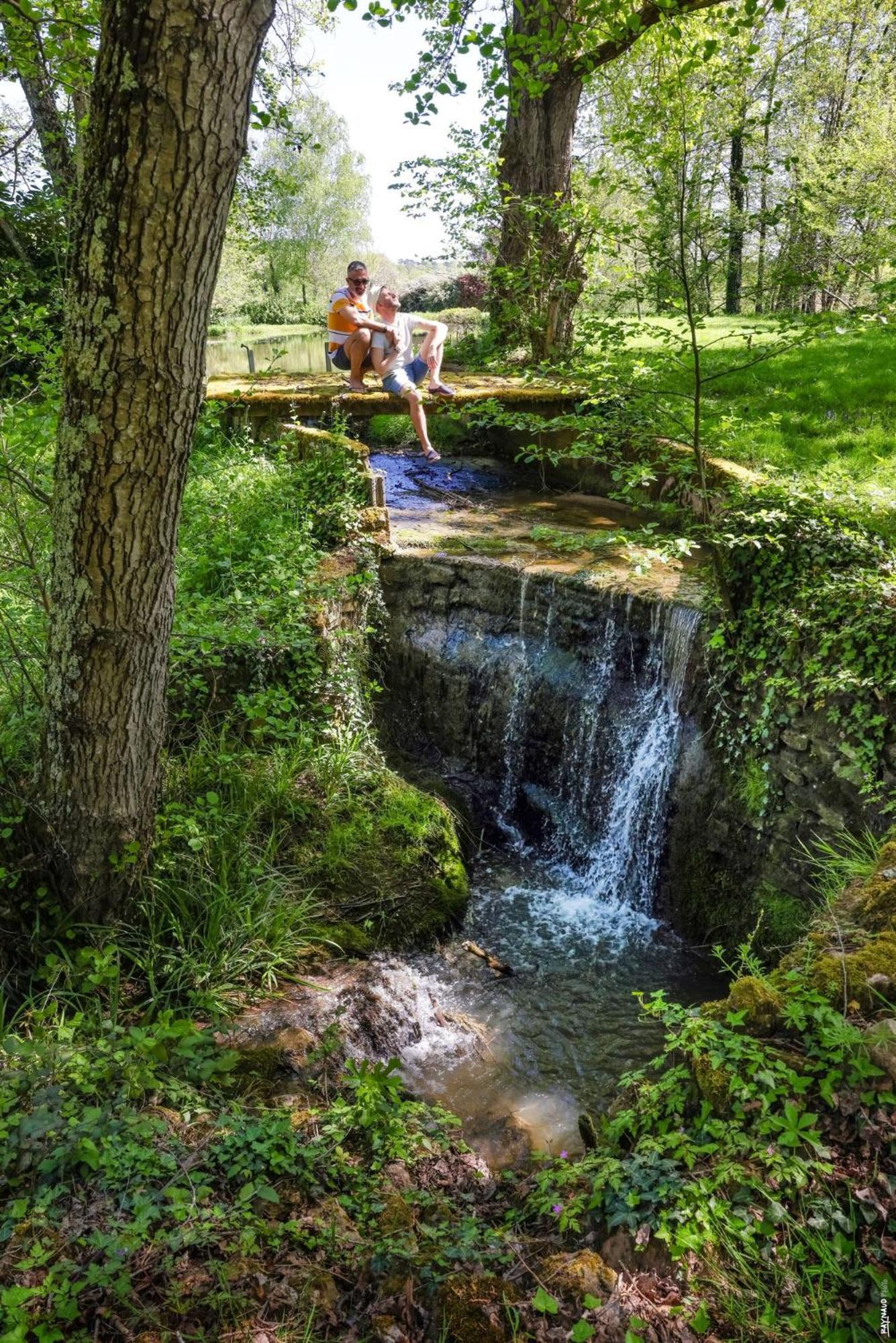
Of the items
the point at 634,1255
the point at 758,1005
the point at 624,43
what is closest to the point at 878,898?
the point at 758,1005

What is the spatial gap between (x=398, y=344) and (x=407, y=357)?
0.20 metres

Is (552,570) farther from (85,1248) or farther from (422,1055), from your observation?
(85,1248)

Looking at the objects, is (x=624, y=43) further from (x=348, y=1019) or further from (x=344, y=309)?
(x=348, y=1019)

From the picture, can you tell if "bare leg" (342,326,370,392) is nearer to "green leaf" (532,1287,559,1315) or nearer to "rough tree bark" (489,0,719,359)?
"rough tree bark" (489,0,719,359)

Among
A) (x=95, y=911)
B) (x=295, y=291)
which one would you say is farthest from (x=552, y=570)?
(x=295, y=291)

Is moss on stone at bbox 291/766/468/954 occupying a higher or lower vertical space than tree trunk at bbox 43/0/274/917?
lower

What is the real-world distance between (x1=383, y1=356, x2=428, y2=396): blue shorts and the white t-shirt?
59 millimetres

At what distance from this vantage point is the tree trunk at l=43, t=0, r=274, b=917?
2324 millimetres

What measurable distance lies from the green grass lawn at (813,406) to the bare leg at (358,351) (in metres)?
2.75

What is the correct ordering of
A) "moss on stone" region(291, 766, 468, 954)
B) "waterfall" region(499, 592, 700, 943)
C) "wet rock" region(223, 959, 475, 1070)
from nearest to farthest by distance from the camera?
"wet rock" region(223, 959, 475, 1070) < "moss on stone" region(291, 766, 468, 954) < "waterfall" region(499, 592, 700, 943)

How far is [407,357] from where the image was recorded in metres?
8.22

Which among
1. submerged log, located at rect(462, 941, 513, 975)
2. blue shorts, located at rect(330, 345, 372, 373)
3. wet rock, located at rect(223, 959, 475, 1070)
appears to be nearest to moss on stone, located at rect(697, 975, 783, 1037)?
wet rock, located at rect(223, 959, 475, 1070)

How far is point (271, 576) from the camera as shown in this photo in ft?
18.3

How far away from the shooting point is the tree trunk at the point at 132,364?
91.5 inches
